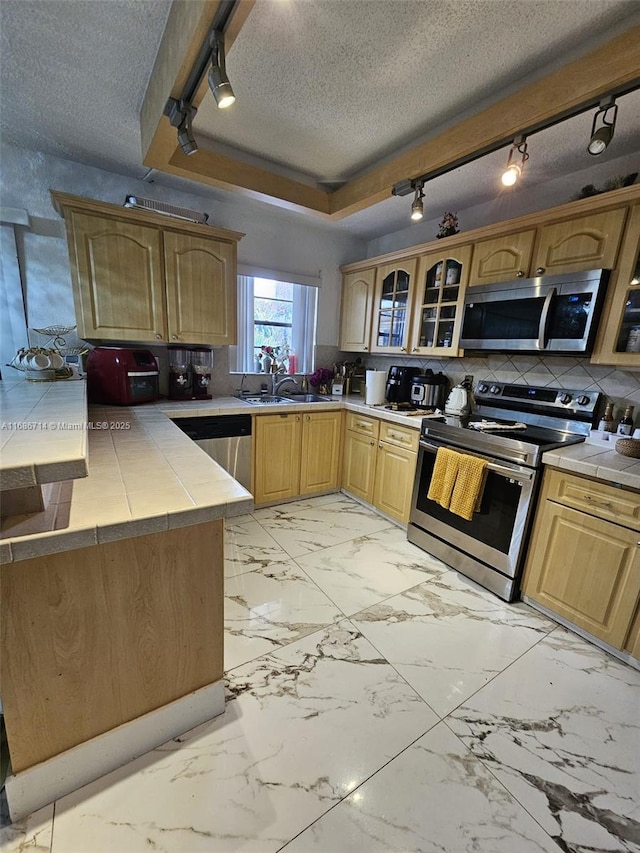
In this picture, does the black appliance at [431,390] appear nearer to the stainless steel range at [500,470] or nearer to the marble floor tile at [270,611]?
the stainless steel range at [500,470]

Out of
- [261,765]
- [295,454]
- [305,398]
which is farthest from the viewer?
[305,398]

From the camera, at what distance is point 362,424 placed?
10.2 feet

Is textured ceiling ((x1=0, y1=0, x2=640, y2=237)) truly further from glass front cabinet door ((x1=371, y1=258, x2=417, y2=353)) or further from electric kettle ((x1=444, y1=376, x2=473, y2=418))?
electric kettle ((x1=444, y1=376, x2=473, y2=418))

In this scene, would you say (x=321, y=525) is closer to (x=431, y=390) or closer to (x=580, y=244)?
(x=431, y=390)

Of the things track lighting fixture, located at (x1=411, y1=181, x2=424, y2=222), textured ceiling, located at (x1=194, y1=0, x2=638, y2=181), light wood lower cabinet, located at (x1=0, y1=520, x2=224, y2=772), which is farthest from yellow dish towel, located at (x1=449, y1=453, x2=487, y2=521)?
textured ceiling, located at (x1=194, y1=0, x2=638, y2=181)

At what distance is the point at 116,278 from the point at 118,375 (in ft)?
2.11

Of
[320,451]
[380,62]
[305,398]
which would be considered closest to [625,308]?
[380,62]

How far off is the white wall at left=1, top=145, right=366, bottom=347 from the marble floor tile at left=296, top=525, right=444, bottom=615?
2.44 meters

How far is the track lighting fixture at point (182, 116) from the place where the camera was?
4.54 ft

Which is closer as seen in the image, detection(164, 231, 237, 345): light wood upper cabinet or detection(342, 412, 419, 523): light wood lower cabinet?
detection(164, 231, 237, 345): light wood upper cabinet

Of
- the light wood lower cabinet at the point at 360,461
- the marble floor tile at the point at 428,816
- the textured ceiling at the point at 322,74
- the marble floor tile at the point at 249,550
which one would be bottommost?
the marble floor tile at the point at 249,550

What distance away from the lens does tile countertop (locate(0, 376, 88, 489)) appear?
2.46ft

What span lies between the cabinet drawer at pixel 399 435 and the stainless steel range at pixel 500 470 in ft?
0.40

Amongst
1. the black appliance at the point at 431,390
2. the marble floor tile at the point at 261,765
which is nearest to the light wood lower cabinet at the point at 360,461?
the black appliance at the point at 431,390
